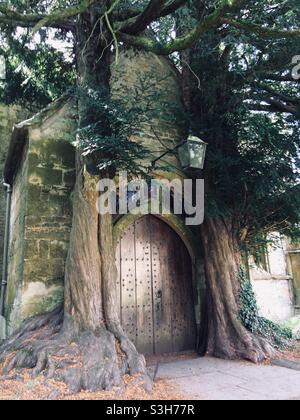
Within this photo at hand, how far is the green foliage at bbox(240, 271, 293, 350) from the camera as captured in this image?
5668mm

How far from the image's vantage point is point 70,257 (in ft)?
15.1

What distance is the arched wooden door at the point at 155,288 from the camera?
589 cm

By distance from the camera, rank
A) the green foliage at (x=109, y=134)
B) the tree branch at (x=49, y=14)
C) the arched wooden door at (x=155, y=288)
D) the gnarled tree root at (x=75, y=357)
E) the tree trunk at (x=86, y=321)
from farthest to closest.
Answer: the arched wooden door at (x=155, y=288) → the green foliage at (x=109, y=134) → the tree branch at (x=49, y=14) → the tree trunk at (x=86, y=321) → the gnarled tree root at (x=75, y=357)

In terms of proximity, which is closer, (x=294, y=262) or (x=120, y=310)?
(x=120, y=310)

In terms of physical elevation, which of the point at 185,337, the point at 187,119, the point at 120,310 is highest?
the point at 187,119

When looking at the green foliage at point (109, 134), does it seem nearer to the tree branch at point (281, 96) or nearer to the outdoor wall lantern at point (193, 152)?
the outdoor wall lantern at point (193, 152)

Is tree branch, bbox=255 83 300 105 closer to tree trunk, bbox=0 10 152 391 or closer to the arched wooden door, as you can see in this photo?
tree trunk, bbox=0 10 152 391

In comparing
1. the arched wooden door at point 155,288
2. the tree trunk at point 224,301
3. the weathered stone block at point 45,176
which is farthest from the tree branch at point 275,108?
the weathered stone block at point 45,176

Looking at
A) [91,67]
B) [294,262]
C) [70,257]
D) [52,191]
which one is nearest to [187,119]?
[91,67]

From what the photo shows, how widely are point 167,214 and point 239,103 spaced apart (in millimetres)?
2294

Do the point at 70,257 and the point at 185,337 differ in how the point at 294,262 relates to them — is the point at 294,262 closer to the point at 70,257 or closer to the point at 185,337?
the point at 185,337

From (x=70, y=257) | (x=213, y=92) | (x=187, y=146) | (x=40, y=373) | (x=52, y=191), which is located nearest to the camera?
(x=40, y=373)

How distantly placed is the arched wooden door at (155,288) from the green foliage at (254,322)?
1.05 metres

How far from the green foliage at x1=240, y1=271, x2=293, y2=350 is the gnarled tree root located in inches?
92.6
